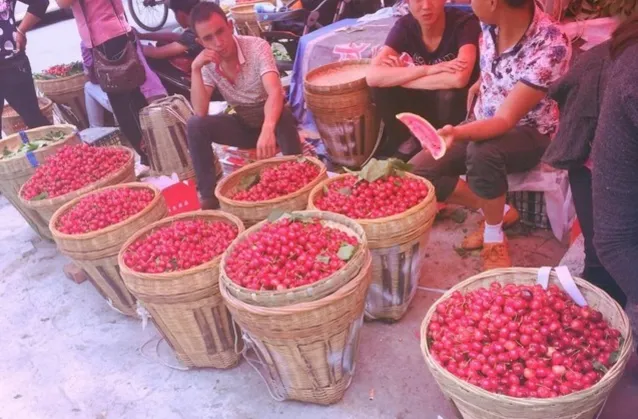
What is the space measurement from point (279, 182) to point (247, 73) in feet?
3.62

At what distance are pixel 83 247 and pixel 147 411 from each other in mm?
894

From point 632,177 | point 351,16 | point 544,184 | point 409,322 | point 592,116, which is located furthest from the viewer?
point 351,16

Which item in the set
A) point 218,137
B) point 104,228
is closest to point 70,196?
point 104,228

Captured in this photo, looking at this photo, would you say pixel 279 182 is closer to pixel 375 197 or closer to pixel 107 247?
pixel 375 197

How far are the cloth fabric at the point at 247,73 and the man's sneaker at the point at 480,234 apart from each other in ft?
5.45

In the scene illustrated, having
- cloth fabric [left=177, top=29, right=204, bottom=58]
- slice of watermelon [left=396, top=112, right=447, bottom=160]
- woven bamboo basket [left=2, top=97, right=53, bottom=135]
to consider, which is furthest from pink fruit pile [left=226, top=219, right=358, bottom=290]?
woven bamboo basket [left=2, top=97, right=53, bottom=135]

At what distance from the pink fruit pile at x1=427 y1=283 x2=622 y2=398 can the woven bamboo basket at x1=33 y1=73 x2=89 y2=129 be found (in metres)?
5.28

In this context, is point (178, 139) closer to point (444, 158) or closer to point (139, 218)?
point (139, 218)

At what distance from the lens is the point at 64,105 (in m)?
6.18

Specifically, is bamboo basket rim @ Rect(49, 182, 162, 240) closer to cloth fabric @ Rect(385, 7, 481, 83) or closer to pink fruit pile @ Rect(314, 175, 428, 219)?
pink fruit pile @ Rect(314, 175, 428, 219)

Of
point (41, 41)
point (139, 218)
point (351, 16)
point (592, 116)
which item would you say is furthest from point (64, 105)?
point (41, 41)

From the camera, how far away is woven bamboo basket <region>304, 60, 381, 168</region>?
3.89 metres

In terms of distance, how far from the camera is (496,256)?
2953 millimetres

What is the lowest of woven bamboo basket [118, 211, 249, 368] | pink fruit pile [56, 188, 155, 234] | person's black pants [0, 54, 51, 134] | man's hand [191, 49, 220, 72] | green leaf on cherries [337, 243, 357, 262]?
woven bamboo basket [118, 211, 249, 368]
